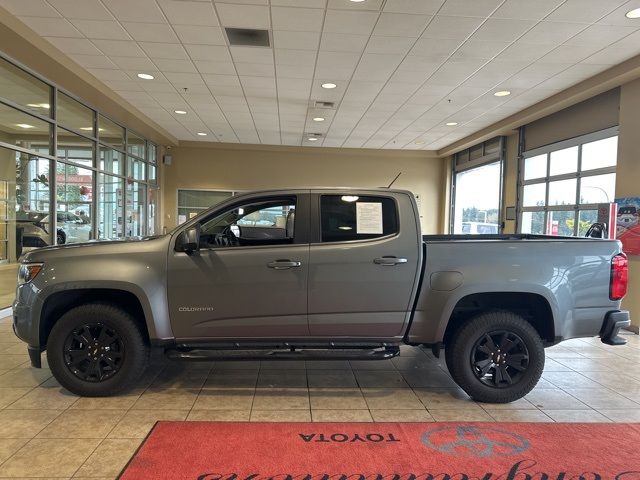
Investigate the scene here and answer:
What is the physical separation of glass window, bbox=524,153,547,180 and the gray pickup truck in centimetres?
646

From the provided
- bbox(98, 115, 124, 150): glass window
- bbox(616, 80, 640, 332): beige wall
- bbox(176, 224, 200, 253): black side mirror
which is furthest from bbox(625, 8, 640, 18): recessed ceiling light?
bbox(98, 115, 124, 150): glass window

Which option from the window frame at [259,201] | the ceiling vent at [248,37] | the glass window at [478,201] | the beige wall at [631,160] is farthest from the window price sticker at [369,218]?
the glass window at [478,201]

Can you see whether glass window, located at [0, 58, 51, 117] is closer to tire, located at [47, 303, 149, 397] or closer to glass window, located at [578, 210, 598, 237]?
tire, located at [47, 303, 149, 397]

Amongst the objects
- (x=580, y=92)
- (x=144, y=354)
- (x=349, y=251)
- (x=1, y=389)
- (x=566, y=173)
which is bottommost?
(x=1, y=389)

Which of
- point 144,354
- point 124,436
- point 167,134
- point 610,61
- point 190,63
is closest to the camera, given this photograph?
point 124,436

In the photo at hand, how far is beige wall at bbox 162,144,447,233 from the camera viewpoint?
45.3ft

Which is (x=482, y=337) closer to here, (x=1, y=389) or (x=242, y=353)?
(x=242, y=353)

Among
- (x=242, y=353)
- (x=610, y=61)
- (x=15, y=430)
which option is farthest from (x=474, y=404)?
(x=610, y=61)

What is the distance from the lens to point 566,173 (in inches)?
328

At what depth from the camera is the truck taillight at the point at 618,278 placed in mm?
3385

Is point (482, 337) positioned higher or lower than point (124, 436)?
higher

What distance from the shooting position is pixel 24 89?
254 inches

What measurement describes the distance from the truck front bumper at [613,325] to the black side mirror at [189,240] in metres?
3.20

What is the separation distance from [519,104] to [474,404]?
6.97 meters
